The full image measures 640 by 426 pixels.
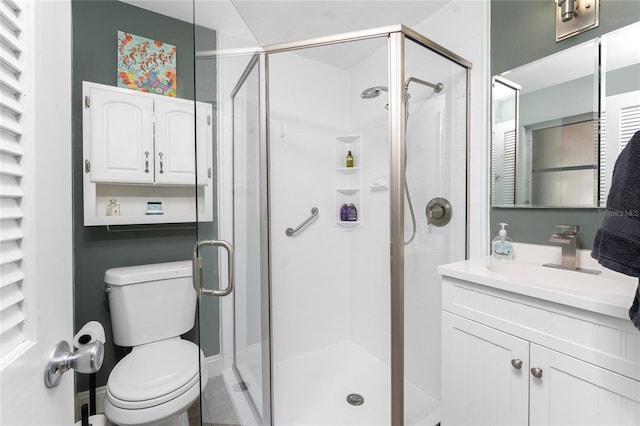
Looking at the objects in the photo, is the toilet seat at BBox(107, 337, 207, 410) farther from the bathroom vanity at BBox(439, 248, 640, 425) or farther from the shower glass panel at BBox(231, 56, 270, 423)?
the bathroom vanity at BBox(439, 248, 640, 425)

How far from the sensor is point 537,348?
0.91 metres

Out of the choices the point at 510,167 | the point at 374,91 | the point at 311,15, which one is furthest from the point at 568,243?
the point at 311,15

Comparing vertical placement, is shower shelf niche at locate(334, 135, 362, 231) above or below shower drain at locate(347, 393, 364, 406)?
above

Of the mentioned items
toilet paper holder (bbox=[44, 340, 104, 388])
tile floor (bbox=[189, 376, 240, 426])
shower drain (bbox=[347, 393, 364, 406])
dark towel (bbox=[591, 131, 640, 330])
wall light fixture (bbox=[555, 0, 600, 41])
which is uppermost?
wall light fixture (bbox=[555, 0, 600, 41])

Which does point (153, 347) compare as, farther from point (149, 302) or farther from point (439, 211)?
point (439, 211)

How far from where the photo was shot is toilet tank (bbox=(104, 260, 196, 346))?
5.24ft

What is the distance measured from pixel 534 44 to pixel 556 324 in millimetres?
1214

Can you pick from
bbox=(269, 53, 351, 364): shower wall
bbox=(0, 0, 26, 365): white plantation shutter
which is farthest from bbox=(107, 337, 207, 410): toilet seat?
bbox=(0, 0, 26, 365): white plantation shutter

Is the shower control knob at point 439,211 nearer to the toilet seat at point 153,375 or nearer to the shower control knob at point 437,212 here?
the shower control knob at point 437,212

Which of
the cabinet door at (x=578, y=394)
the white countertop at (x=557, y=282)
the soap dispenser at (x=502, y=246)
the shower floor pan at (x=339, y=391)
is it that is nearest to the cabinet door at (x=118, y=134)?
the shower floor pan at (x=339, y=391)

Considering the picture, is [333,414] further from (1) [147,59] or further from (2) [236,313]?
(1) [147,59]

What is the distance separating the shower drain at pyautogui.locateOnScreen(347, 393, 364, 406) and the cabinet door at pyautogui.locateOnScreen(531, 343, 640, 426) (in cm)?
103

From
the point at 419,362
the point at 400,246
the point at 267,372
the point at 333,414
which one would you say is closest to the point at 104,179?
the point at 267,372

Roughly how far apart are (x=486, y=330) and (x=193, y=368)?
4.31 ft
